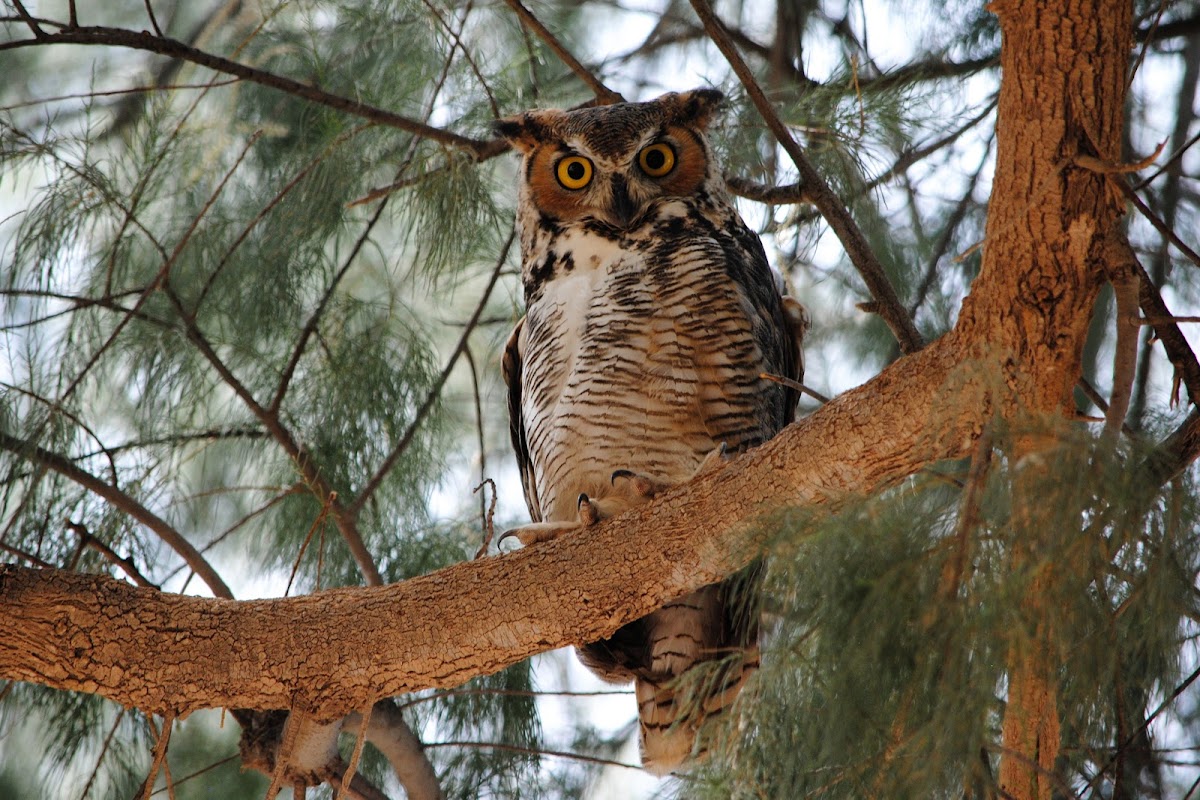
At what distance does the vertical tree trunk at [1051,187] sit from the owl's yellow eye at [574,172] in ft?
4.09

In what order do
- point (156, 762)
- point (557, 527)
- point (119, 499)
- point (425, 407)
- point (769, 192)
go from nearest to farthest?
point (156, 762)
point (557, 527)
point (119, 499)
point (769, 192)
point (425, 407)

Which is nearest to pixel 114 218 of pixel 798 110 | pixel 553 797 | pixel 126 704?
pixel 126 704

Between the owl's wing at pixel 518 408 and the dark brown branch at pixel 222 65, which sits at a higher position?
the dark brown branch at pixel 222 65

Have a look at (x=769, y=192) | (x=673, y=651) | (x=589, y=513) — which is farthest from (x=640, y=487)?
(x=769, y=192)

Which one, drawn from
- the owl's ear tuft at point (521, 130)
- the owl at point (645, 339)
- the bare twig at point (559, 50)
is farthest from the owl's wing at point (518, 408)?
the bare twig at point (559, 50)

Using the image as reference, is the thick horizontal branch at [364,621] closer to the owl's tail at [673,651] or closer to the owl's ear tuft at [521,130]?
the owl's tail at [673,651]

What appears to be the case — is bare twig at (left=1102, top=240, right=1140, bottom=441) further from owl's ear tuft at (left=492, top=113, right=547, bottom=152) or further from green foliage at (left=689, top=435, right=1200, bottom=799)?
owl's ear tuft at (left=492, top=113, right=547, bottom=152)

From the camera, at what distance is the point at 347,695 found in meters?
1.63

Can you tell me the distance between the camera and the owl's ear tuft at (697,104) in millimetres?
2291

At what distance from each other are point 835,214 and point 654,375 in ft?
1.41

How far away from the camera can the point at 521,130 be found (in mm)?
2312

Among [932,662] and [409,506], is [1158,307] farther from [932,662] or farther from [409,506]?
[409,506]

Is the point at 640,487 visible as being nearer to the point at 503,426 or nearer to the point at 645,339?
the point at 645,339

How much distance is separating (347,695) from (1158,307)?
3.75ft
